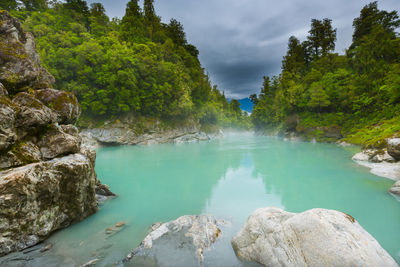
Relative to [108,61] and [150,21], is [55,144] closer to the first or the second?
[108,61]

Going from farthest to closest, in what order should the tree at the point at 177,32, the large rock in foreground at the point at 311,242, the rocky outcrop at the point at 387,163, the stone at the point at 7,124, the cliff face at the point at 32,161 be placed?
1. the tree at the point at 177,32
2. the rocky outcrop at the point at 387,163
3. the stone at the point at 7,124
4. the cliff face at the point at 32,161
5. the large rock in foreground at the point at 311,242

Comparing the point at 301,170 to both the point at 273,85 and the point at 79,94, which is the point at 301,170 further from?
the point at 273,85

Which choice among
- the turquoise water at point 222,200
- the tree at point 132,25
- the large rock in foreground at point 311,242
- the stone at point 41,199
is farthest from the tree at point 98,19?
the large rock in foreground at point 311,242

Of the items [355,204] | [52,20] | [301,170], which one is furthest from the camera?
[52,20]

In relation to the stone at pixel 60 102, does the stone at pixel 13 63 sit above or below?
above

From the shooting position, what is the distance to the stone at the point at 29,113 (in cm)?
424

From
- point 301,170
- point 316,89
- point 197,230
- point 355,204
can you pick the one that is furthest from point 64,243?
point 316,89

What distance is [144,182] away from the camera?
8.80 m

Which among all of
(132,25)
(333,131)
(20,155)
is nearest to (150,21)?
(132,25)

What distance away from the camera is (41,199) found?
361 centimetres

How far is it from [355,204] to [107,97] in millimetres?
28787

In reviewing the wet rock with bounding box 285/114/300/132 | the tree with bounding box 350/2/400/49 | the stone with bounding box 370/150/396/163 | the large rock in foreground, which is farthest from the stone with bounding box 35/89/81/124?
the tree with bounding box 350/2/400/49

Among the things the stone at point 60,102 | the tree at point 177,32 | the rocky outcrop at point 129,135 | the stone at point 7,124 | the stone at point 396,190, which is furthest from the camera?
the tree at point 177,32

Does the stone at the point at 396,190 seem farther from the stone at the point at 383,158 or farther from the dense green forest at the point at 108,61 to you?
the dense green forest at the point at 108,61
